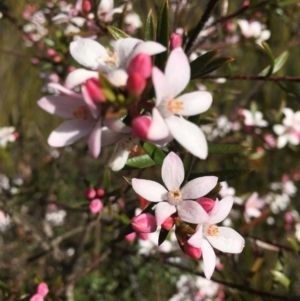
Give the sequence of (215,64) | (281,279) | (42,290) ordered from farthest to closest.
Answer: (281,279)
(42,290)
(215,64)

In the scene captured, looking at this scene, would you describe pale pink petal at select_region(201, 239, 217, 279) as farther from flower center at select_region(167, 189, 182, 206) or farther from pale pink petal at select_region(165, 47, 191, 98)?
pale pink petal at select_region(165, 47, 191, 98)

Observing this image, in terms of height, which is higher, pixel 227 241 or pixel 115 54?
pixel 115 54

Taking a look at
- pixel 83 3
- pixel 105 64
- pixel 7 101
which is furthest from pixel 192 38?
pixel 7 101

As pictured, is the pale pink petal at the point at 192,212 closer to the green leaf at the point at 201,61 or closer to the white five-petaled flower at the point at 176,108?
the white five-petaled flower at the point at 176,108

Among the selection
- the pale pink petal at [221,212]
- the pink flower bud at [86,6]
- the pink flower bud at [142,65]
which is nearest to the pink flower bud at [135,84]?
the pink flower bud at [142,65]

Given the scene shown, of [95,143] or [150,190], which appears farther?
[150,190]

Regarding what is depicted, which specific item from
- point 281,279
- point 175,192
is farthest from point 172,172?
point 281,279

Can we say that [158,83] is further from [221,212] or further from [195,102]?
[221,212]
